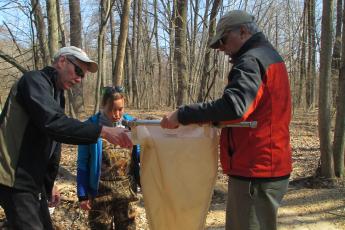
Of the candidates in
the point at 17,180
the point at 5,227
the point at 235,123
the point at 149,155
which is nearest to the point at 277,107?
the point at 235,123

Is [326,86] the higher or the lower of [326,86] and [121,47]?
the lower

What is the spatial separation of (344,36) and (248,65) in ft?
16.8

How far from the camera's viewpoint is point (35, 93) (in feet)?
8.38

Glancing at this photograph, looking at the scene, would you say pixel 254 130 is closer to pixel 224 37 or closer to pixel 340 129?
pixel 224 37

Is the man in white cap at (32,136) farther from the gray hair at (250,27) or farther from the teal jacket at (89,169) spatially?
the gray hair at (250,27)

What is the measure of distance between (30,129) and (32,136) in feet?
0.16

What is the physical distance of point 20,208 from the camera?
8.80ft

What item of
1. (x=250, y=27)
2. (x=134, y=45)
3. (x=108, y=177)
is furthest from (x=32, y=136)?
(x=134, y=45)

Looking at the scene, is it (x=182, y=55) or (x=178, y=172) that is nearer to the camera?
(x=178, y=172)

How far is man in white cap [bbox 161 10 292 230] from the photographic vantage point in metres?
2.54

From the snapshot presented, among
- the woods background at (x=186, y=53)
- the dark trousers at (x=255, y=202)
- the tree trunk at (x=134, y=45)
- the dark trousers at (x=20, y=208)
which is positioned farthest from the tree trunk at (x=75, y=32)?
the tree trunk at (x=134, y=45)

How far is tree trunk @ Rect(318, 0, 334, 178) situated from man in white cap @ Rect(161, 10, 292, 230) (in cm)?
487

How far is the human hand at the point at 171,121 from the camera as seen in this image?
2568 millimetres

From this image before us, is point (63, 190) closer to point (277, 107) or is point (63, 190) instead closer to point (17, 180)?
point (17, 180)
